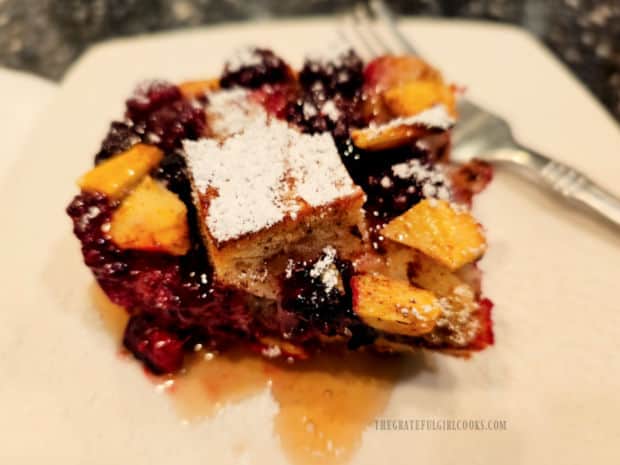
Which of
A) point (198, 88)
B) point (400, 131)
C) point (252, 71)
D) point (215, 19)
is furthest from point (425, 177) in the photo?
point (215, 19)

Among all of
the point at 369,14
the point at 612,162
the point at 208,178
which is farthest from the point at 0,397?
the point at 369,14

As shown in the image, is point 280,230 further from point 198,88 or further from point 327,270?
point 198,88

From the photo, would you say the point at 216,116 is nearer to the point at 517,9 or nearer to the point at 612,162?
the point at 612,162

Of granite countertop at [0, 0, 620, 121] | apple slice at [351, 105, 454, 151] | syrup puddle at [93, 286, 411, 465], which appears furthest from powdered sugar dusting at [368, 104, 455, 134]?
granite countertop at [0, 0, 620, 121]

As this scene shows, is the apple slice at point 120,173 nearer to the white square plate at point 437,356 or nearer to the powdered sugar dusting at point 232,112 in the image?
the powdered sugar dusting at point 232,112

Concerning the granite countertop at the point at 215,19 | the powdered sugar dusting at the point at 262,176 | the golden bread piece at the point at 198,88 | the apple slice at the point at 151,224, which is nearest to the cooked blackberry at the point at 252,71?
the golden bread piece at the point at 198,88

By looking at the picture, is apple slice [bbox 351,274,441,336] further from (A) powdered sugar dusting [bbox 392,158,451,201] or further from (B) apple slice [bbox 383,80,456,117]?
(B) apple slice [bbox 383,80,456,117]
